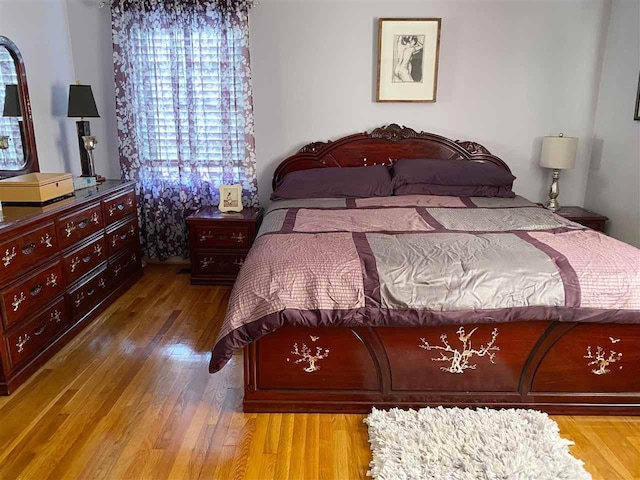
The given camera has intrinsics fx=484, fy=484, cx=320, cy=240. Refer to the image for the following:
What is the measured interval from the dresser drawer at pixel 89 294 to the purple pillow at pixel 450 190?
2190 millimetres

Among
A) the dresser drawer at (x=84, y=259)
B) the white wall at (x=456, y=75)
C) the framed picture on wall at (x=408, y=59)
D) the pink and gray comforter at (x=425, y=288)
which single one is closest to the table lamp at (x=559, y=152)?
the white wall at (x=456, y=75)

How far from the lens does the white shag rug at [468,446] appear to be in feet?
5.93

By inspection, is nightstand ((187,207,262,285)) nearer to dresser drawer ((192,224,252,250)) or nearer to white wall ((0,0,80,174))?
dresser drawer ((192,224,252,250))

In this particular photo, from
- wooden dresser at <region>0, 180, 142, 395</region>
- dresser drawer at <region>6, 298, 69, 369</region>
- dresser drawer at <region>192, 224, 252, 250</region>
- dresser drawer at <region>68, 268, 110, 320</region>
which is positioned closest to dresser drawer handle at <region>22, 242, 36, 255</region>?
wooden dresser at <region>0, 180, 142, 395</region>

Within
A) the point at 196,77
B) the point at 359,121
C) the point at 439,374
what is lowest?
the point at 439,374

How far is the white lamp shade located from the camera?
3709 millimetres

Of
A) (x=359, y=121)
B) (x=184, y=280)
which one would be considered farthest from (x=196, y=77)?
(x=184, y=280)

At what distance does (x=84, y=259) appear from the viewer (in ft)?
10.0

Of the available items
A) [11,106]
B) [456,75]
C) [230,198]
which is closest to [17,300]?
[11,106]

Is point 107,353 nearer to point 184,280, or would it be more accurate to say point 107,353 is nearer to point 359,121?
point 184,280

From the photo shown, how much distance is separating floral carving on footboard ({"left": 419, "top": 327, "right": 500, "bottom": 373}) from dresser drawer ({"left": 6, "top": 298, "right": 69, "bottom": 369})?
197 cm

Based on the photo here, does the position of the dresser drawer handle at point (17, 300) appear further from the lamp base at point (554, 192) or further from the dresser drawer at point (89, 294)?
the lamp base at point (554, 192)

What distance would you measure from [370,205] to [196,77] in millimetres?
1754

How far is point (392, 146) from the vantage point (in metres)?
3.96
